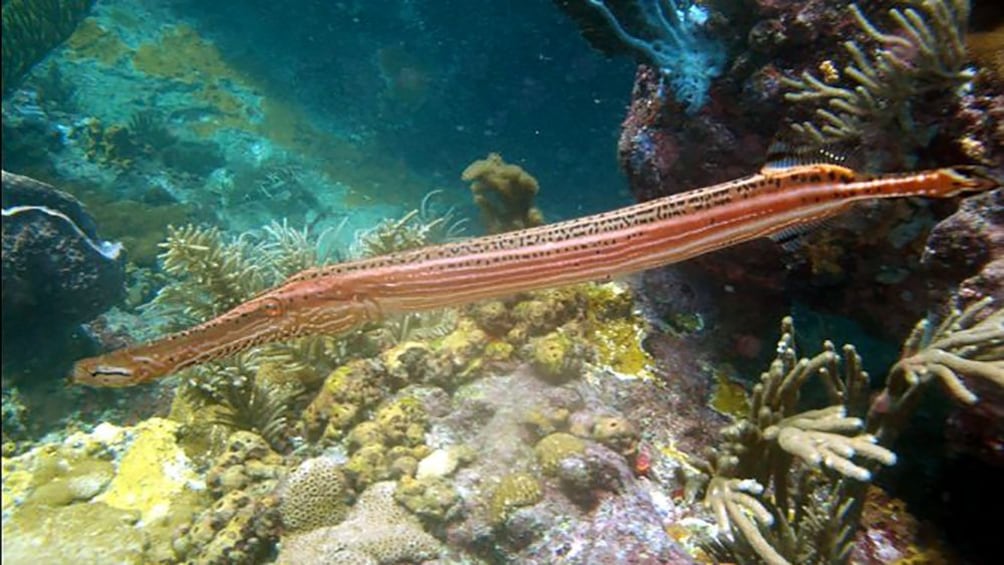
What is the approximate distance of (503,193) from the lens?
7.52 meters

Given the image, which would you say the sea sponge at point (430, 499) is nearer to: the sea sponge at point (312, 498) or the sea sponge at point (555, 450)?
the sea sponge at point (312, 498)

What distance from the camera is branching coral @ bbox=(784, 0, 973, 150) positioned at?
4625 millimetres

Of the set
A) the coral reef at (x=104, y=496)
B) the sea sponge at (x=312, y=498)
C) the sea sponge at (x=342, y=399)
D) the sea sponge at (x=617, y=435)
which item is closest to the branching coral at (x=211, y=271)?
the coral reef at (x=104, y=496)

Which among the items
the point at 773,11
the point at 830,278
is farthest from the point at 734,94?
the point at 830,278

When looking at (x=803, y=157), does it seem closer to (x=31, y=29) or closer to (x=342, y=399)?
(x=342, y=399)

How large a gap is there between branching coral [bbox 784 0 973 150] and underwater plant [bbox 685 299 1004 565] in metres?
1.63

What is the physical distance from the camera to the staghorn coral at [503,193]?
743 centimetres

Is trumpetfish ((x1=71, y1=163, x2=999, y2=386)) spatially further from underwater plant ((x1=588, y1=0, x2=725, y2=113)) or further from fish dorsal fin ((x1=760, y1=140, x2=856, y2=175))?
underwater plant ((x1=588, y1=0, x2=725, y2=113))

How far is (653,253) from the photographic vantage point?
4203 millimetres

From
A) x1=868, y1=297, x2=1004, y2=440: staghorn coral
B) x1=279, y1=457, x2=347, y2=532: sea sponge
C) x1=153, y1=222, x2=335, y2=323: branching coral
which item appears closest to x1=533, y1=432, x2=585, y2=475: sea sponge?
x1=279, y1=457, x2=347, y2=532: sea sponge

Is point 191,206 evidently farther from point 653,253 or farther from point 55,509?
point 653,253

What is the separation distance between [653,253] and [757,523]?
2061mm

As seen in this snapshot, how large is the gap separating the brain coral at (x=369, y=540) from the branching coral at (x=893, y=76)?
13.9ft

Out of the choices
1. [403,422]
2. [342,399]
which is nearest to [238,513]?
[342,399]
